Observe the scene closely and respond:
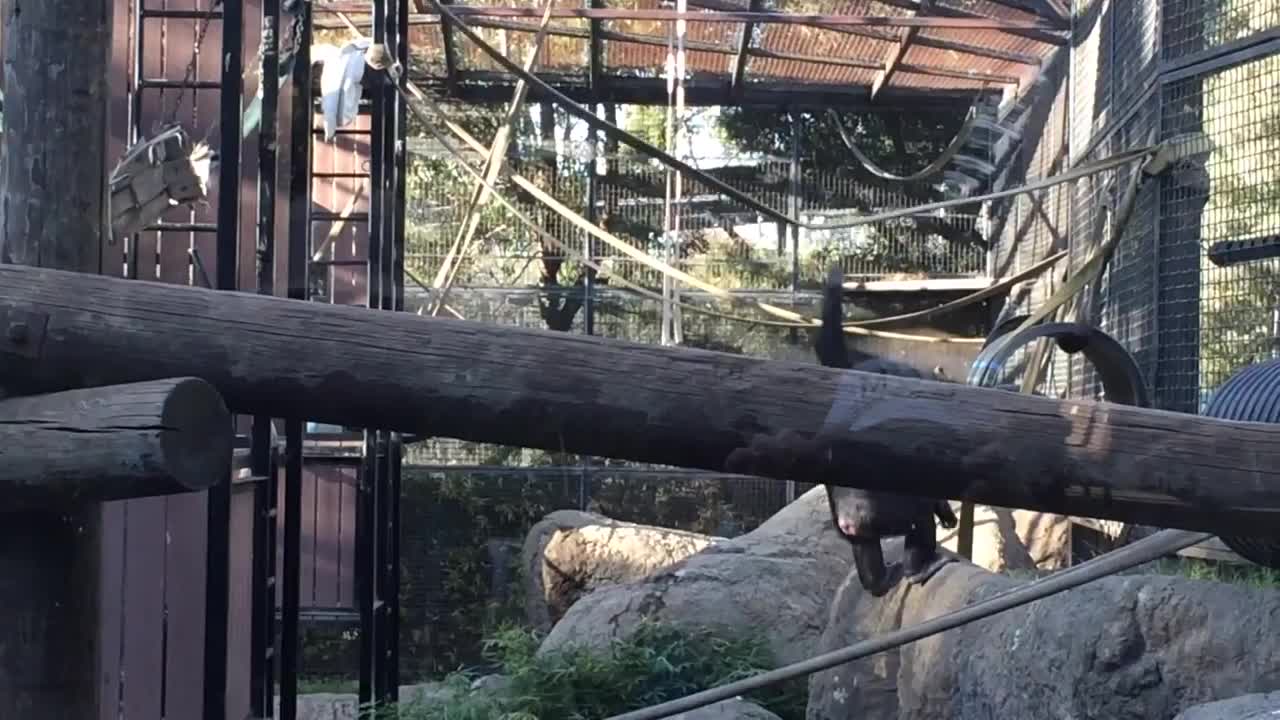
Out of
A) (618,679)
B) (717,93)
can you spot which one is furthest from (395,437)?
(717,93)

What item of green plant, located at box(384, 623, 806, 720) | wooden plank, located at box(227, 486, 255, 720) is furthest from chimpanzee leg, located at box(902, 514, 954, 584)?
wooden plank, located at box(227, 486, 255, 720)

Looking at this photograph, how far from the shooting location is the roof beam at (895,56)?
9.62m

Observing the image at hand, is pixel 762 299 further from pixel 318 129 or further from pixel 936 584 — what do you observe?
pixel 936 584

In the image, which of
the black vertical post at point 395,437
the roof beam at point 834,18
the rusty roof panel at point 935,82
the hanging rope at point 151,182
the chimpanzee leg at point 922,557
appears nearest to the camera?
the hanging rope at point 151,182

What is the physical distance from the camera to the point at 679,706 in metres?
2.46

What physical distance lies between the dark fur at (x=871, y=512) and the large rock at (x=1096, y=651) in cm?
17

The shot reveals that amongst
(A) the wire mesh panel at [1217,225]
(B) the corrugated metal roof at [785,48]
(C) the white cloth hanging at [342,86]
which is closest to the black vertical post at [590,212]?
(B) the corrugated metal roof at [785,48]

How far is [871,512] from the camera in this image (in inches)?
148

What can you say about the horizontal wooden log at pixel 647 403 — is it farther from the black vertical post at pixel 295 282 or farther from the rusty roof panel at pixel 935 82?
the rusty roof panel at pixel 935 82

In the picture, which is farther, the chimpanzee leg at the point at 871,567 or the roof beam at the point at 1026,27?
the roof beam at the point at 1026,27

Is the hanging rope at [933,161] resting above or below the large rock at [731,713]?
above

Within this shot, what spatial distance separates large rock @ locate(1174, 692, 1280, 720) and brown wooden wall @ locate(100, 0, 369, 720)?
2.68 metres

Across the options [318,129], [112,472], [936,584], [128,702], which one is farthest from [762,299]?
[112,472]

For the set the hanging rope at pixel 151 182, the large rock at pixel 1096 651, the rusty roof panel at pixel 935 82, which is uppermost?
the rusty roof panel at pixel 935 82
